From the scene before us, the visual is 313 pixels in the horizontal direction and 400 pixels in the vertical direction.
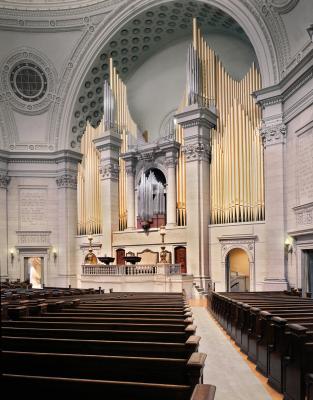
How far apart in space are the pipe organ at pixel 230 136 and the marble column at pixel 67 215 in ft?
24.3

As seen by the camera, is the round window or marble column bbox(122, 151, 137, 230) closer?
marble column bbox(122, 151, 137, 230)

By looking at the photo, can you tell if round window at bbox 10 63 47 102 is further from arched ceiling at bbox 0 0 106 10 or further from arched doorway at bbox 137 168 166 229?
arched doorway at bbox 137 168 166 229

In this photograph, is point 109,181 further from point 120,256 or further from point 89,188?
point 120,256

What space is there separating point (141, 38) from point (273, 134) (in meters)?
11.3

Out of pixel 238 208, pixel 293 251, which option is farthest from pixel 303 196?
pixel 238 208

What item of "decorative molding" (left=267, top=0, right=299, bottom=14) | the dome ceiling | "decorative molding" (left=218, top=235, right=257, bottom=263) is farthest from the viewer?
the dome ceiling

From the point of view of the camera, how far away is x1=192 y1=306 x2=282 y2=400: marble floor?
5051 mm

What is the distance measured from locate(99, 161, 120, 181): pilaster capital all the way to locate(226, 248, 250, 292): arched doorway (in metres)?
7.49

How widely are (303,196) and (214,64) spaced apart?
8.89m

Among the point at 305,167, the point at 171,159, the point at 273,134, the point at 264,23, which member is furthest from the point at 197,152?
the point at 305,167

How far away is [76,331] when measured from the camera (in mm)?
4305

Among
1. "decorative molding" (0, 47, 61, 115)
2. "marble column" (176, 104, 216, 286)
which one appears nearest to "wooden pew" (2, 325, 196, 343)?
"marble column" (176, 104, 216, 286)

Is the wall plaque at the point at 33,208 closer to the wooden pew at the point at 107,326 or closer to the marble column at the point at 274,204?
the marble column at the point at 274,204

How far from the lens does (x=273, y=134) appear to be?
1822cm
